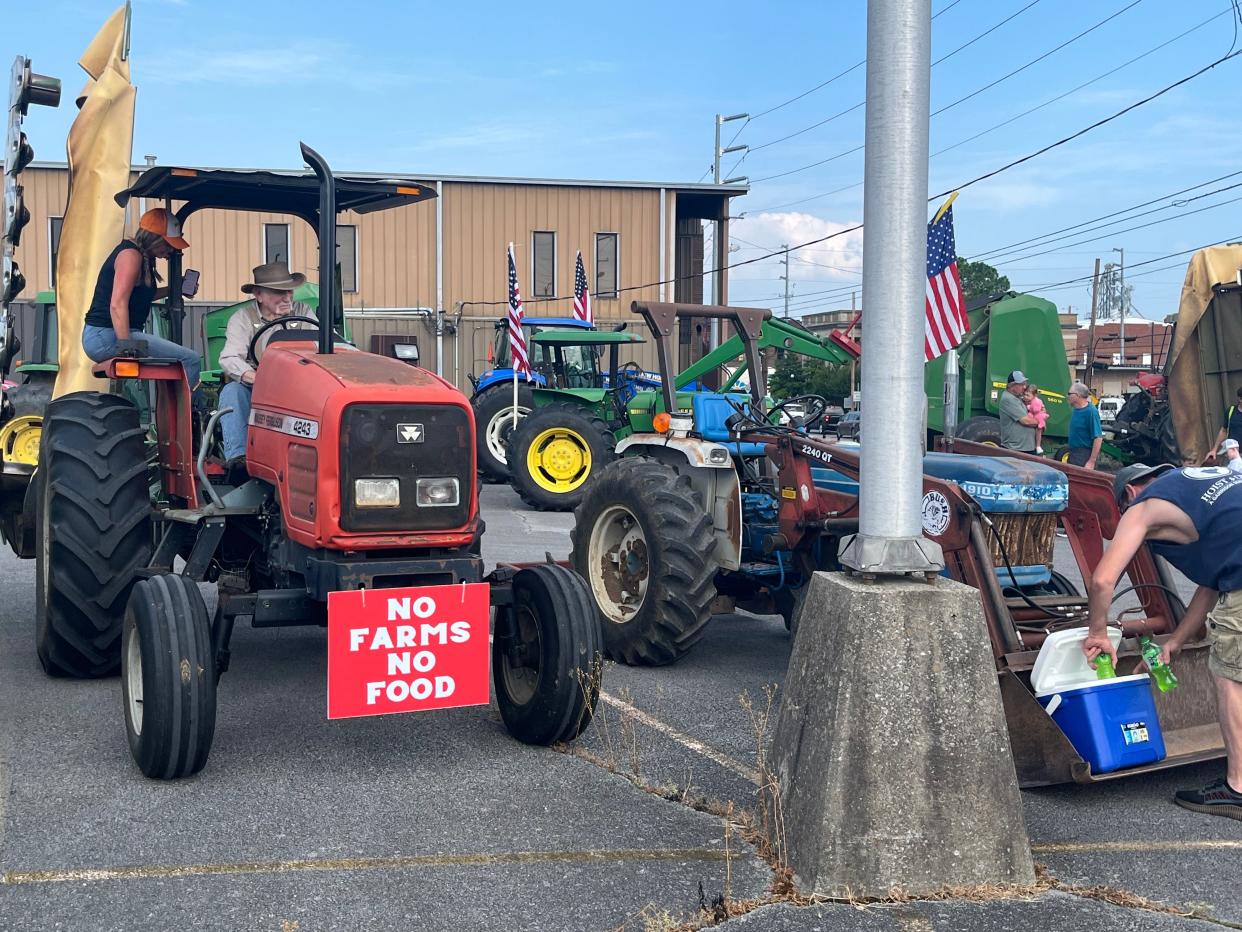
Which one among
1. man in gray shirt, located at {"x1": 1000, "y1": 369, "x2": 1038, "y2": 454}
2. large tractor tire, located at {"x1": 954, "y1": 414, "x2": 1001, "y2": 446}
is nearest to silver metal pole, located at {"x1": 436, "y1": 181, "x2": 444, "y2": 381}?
large tractor tire, located at {"x1": 954, "y1": 414, "x2": 1001, "y2": 446}

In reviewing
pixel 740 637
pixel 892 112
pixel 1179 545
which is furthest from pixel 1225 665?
pixel 740 637

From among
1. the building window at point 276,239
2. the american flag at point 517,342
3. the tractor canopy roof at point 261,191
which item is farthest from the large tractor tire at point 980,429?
the building window at point 276,239

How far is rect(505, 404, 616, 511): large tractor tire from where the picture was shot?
15242mm

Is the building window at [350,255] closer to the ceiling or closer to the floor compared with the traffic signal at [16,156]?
closer to the ceiling

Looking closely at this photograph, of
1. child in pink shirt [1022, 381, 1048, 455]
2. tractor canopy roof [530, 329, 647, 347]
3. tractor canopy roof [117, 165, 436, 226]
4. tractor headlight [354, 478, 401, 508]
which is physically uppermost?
tractor canopy roof [530, 329, 647, 347]

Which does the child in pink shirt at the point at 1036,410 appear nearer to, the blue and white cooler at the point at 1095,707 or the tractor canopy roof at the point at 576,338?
the tractor canopy roof at the point at 576,338

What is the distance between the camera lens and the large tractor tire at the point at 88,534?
5.89m

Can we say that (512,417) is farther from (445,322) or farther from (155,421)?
(445,322)

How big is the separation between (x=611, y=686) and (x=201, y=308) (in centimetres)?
2370

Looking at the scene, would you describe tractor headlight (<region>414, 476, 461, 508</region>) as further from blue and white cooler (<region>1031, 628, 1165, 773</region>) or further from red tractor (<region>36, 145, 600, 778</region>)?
blue and white cooler (<region>1031, 628, 1165, 773</region>)

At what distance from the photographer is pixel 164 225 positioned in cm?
635

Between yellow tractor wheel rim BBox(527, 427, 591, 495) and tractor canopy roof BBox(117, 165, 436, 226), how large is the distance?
Result: 339 inches

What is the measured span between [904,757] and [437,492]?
2.10m

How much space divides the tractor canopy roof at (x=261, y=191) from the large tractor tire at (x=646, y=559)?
1.97 m
